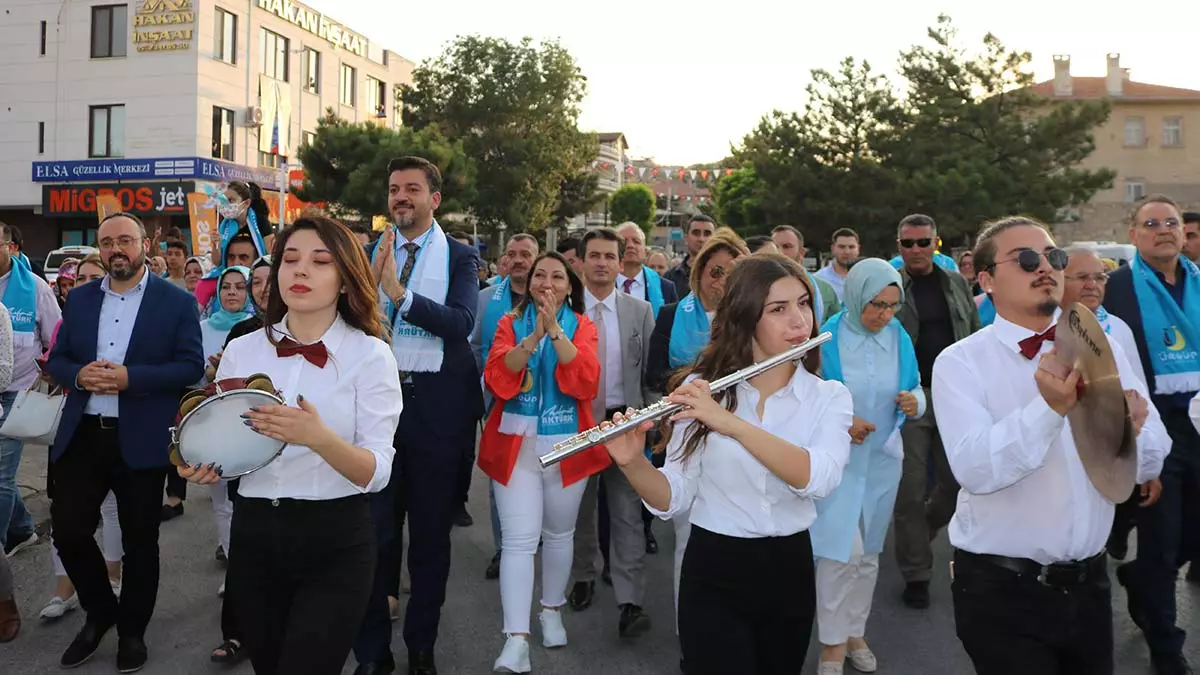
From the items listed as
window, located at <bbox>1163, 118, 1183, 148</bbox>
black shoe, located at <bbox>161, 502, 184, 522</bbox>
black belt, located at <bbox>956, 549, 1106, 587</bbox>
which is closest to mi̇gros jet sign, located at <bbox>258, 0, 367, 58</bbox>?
black shoe, located at <bbox>161, 502, 184, 522</bbox>

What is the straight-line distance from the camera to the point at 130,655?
4.68m

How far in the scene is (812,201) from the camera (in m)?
32.8

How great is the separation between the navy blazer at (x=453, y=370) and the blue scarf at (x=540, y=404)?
194 millimetres

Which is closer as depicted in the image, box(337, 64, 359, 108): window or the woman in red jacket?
the woman in red jacket

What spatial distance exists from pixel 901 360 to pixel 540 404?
1.96 meters

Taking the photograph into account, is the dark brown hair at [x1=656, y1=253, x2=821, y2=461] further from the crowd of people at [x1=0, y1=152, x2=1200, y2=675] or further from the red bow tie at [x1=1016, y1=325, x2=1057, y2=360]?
the red bow tie at [x1=1016, y1=325, x2=1057, y2=360]

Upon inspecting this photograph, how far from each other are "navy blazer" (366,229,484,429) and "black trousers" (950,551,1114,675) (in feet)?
8.73

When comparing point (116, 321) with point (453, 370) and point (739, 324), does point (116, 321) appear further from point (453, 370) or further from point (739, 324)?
point (739, 324)

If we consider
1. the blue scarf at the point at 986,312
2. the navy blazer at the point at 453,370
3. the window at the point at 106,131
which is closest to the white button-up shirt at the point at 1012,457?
the navy blazer at the point at 453,370

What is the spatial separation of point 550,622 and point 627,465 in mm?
2578

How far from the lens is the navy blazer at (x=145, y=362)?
473 cm

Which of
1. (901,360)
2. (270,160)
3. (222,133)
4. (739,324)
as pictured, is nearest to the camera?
(739,324)

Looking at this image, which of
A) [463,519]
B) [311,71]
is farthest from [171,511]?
[311,71]

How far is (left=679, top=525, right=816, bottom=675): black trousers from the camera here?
114 inches
